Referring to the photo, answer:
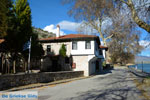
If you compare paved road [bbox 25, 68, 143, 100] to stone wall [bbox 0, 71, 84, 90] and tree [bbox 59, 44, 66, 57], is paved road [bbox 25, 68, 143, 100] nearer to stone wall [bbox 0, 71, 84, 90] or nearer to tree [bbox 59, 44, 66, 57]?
stone wall [bbox 0, 71, 84, 90]

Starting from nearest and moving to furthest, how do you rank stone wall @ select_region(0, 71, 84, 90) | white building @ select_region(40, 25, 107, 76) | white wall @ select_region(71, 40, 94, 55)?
stone wall @ select_region(0, 71, 84, 90)
white building @ select_region(40, 25, 107, 76)
white wall @ select_region(71, 40, 94, 55)

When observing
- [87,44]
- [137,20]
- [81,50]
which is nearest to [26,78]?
[137,20]

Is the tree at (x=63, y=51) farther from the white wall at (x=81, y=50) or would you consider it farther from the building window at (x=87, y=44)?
the building window at (x=87, y=44)

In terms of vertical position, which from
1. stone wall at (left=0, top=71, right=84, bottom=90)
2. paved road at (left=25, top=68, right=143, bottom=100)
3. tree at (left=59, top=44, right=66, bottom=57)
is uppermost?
tree at (left=59, top=44, right=66, bottom=57)

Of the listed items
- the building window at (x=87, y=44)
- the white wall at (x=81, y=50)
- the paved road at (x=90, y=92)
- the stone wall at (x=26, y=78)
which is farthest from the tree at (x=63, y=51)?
the paved road at (x=90, y=92)

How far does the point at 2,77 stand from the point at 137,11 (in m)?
11.3

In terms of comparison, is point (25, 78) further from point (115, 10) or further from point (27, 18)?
point (115, 10)

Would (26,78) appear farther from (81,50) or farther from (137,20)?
(81,50)

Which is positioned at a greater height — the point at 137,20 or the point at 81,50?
the point at 137,20

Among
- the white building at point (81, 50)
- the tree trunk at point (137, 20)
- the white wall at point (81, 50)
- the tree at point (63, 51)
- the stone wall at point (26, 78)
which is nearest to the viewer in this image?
the stone wall at point (26, 78)

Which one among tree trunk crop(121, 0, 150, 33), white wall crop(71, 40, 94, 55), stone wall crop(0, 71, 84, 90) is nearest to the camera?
stone wall crop(0, 71, 84, 90)

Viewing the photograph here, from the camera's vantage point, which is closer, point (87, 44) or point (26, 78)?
point (26, 78)

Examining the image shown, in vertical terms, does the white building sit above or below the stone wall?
above

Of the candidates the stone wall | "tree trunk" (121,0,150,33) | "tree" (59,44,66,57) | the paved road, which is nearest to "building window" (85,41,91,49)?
"tree" (59,44,66,57)
